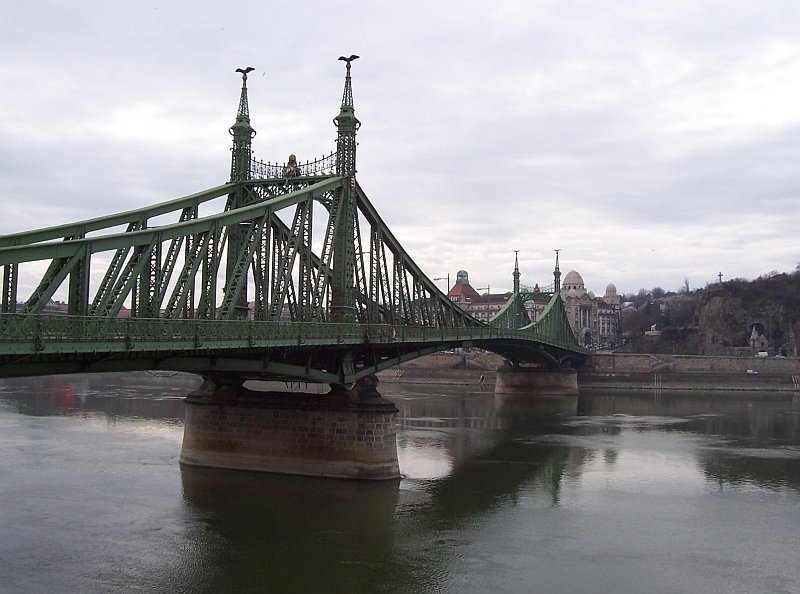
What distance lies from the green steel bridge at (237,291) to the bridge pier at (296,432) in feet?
4.32

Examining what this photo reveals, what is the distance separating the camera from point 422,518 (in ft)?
100

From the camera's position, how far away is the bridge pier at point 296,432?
36188mm

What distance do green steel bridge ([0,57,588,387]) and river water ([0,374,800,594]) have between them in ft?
18.5

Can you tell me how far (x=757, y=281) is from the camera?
5719 inches

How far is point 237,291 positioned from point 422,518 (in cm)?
1098

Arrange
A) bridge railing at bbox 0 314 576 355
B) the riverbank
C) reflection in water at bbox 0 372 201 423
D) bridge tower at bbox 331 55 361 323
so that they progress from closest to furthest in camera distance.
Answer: bridge railing at bbox 0 314 576 355, bridge tower at bbox 331 55 361 323, reflection in water at bbox 0 372 201 423, the riverbank

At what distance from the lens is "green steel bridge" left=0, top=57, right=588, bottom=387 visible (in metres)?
19.3

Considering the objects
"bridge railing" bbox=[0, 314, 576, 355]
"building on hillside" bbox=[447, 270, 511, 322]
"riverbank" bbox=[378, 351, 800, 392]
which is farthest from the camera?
"building on hillside" bbox=[447, 270, 511, 322]

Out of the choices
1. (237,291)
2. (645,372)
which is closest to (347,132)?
(237,291)

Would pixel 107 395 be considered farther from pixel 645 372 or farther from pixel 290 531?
pixel 645 372

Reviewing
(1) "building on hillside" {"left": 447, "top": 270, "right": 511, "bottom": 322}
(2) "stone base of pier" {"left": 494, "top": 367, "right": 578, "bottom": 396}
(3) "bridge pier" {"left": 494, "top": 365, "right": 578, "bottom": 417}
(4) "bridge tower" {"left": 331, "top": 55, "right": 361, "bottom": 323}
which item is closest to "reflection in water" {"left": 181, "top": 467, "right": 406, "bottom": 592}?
(4) "bridge tower" {"left": 331, "top": 55, "right": 361, "bottom": 323}

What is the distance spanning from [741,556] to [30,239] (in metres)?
23.6

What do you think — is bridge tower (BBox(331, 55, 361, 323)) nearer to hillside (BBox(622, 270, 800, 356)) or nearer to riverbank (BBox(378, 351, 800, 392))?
riverbank (BBox(378, 351, 800, 392))

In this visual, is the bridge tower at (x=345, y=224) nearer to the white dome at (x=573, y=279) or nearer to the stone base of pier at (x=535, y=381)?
the stone base of pier at (x=535, y=381)
